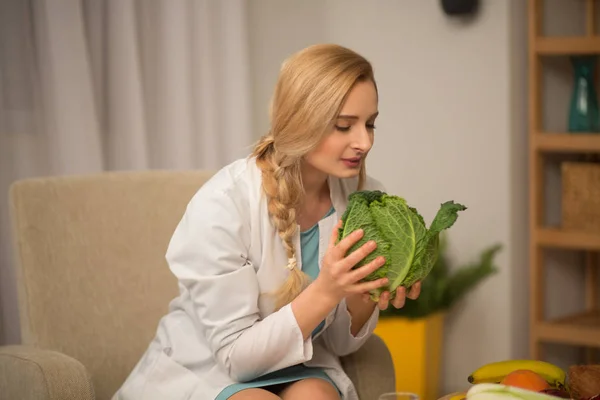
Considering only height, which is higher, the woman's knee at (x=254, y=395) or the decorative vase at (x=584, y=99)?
the decorative vase at (x=584, y=99)

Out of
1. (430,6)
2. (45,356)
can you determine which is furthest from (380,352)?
(430,6)

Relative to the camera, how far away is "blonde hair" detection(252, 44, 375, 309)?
1.58 m

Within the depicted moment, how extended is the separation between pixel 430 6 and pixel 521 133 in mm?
507

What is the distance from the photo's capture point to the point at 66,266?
1.83 meters

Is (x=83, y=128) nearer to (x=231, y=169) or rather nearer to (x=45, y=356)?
(x=231, y=169)

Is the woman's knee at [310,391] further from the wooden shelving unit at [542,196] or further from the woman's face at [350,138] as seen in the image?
the wooden shelving unit at [542,196]

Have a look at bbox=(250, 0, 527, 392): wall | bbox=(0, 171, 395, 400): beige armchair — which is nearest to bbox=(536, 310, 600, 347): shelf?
bbox=(250, 0, 527, 392): wall

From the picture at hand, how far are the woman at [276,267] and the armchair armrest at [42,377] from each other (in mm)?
186

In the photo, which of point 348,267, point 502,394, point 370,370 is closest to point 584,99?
point 370,370

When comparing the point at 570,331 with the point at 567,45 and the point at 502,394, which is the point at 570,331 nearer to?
the point at 567,45

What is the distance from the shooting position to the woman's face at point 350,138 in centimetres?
159

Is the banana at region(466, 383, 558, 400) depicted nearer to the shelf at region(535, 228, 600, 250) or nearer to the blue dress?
the blue dress

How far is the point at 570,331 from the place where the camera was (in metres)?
2.78

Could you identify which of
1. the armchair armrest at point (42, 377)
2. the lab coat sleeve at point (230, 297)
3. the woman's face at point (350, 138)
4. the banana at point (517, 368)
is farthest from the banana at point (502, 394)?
the armchair armrest at point (42, 377)
